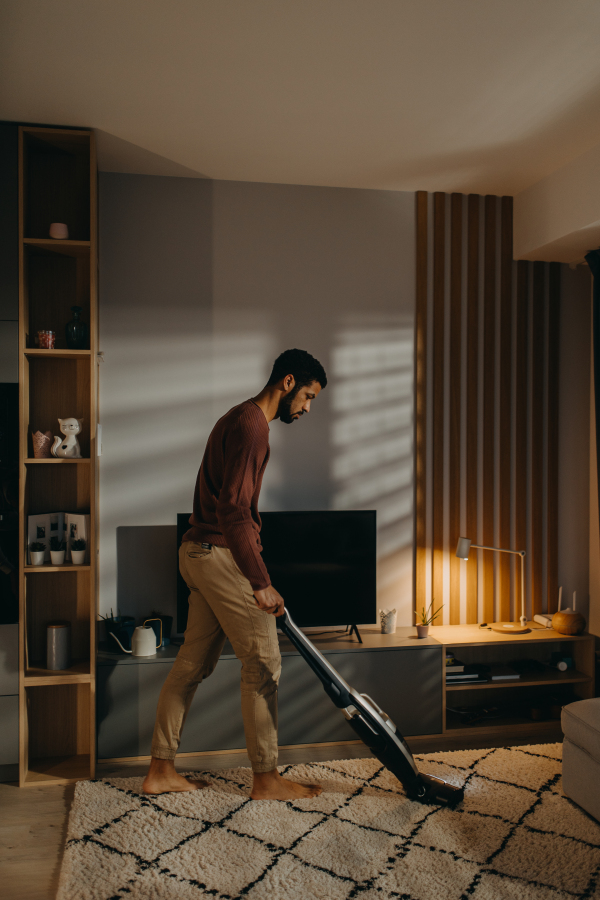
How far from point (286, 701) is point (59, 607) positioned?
105 centimetres

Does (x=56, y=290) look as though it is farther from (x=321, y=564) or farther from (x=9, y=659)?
(x=321, y=564)

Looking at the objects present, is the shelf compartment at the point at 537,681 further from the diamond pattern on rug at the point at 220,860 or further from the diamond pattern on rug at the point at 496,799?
the diamond pattern on rug at the point at 220,860

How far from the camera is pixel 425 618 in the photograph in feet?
10.3

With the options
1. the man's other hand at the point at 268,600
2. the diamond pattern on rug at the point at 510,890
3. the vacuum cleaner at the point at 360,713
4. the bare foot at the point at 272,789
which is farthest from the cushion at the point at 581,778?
the man's other hand at the point at 268,600

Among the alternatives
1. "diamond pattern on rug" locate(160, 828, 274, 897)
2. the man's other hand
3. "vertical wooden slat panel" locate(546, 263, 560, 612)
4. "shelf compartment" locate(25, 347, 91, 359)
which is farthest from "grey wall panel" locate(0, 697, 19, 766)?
"vertical wooden slat panel" locate(546, 263, 560, 612)

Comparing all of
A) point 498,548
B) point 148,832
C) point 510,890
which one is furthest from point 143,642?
point 498,548

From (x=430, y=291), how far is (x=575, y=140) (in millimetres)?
909

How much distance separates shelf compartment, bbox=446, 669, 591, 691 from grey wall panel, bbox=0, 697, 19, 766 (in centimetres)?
182

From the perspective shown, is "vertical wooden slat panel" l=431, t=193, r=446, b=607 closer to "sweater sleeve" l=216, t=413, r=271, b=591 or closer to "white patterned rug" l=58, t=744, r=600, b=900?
"white patterned rug" l=58, t=744, r=600, b=900

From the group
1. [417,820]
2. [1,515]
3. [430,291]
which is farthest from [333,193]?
[417,820]

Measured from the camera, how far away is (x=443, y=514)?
334 cm

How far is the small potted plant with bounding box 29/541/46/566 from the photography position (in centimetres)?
259

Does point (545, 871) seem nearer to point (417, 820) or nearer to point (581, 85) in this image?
point (417, 820)

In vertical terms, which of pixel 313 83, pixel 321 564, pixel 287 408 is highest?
pixel 313 83
